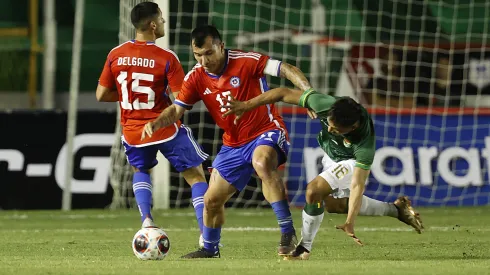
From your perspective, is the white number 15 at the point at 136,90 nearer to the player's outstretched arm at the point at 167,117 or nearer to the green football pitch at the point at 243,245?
the player's outstretched arm at the point at 167,117

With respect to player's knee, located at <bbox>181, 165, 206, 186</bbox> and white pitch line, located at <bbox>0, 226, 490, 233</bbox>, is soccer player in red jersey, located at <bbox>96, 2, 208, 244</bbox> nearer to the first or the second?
player's knee, located at <bbox>181, 165, 206, 186</bbox>

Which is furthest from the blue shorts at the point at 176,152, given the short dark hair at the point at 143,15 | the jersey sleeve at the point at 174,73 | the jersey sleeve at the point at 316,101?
the jersey sleeve at the point at 316,101

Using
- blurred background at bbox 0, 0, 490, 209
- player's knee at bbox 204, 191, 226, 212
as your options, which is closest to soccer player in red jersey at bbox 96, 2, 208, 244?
player's knee at bbox 204, 191, 226, 212

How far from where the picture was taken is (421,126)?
13656mm

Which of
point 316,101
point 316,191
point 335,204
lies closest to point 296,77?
point 316,101

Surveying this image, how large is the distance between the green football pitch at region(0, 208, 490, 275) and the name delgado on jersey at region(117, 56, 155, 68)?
4.55 ft

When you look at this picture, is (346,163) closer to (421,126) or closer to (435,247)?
(435,247)

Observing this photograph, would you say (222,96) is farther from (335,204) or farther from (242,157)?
(335,204)

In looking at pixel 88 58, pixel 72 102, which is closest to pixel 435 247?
pixel 72 102

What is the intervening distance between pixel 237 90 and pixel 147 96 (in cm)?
110

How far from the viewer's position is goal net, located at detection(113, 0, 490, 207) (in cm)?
1355

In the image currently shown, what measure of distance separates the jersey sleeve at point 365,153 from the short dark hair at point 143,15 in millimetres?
2092

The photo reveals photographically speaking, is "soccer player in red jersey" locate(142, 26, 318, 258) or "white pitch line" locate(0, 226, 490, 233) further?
"white pitch line" locate(0, 226, 490, 233)

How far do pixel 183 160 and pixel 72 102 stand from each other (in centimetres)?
482
